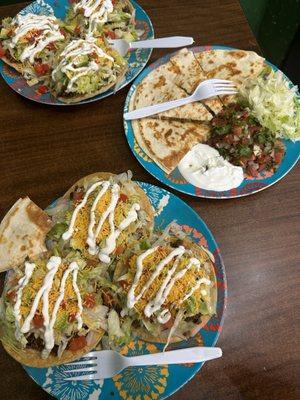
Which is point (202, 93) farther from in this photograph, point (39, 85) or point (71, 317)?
point (71, 317)

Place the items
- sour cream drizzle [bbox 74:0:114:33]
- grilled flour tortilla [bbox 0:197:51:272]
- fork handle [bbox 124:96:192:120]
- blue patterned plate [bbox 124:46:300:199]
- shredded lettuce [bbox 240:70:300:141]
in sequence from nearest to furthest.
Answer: grilled flour tortilla [bbox 0:197:51:272] → blue patterned plate [bbox 124:46:300:199] → shredded lettuce [bbox 240:70:300:141] → fork handle [bbox 124:96:192:120] → sour cream drizzle [bbox 74:0:114:33]

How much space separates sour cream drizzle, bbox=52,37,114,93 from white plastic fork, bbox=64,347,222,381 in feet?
6.32

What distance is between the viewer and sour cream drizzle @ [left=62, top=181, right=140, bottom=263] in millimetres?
2221

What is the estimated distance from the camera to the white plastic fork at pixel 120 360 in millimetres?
1885

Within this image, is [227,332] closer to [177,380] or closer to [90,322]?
[177,380]

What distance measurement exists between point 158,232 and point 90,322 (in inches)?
27.0

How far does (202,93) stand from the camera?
2936mm

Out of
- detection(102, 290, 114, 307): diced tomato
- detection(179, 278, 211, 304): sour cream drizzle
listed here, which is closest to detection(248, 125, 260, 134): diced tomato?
detection(179, 278, 211, 304): sour cream drizzle

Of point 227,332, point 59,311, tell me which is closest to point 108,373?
point 59,311

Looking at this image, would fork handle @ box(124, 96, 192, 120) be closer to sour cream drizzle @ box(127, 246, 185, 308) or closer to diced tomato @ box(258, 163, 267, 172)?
diced tomato @ box(258, 163, 267, 172)

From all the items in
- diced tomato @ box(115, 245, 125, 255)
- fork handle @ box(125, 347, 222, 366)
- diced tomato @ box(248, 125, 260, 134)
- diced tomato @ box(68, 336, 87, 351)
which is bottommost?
fork handle @ box(125, 347, 222, 366)

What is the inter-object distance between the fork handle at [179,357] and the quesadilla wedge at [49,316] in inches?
10.7

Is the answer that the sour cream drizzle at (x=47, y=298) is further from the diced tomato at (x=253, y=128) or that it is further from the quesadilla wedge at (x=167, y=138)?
the diced tomato at (x=253, y=128)

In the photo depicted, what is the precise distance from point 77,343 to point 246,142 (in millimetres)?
1754
